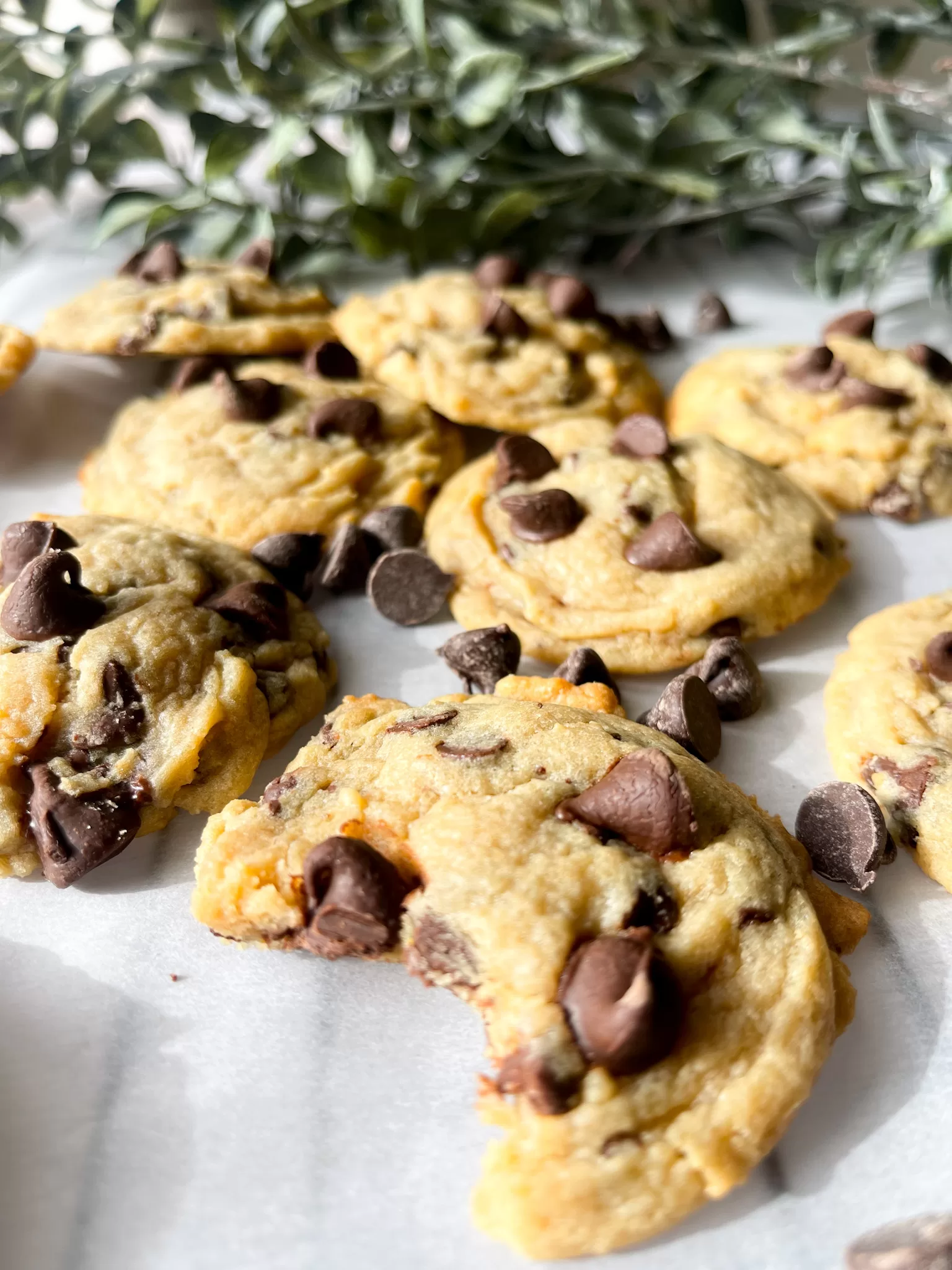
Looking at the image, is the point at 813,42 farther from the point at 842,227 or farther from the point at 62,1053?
the point at 62,1053

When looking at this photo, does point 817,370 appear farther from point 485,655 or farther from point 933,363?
point 485,655

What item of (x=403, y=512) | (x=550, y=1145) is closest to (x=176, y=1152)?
(x=550, y=1145)

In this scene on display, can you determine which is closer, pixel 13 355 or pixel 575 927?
pixel 575 927

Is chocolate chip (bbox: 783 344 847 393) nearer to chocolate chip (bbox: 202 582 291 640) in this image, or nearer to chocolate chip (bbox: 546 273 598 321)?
chocolate chip (bbox: 546 273 598 321)

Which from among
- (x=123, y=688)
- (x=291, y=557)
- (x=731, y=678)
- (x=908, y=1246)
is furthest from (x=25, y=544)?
(x=908, y=1246)

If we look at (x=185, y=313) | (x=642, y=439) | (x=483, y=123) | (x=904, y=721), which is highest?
(x=483, y=123)

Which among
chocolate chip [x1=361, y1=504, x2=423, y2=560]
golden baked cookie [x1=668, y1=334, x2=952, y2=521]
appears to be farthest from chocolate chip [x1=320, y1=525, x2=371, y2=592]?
golden baked cookie [x1=668, y1=334, x2=952, y2=521]

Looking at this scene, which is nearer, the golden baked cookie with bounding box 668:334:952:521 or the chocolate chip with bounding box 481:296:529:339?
the golden baked cookie with bounding box 668:334:952:521
